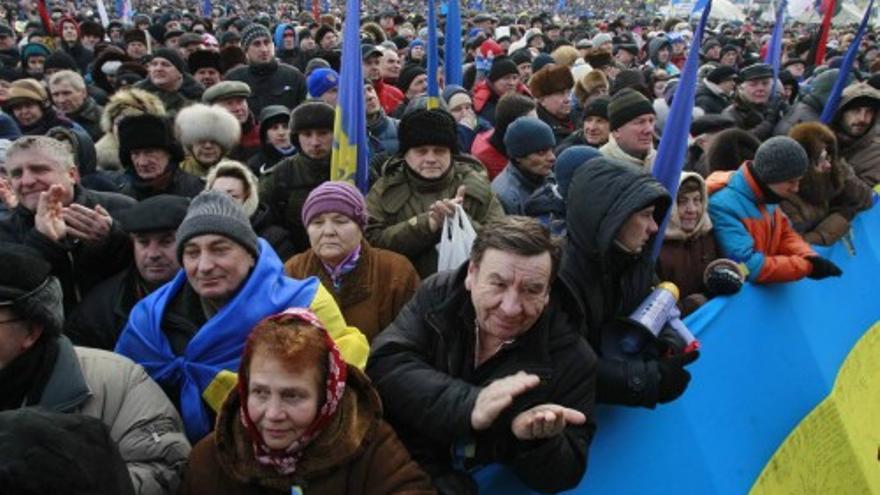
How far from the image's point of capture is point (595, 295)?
2914mm

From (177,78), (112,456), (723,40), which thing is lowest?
(723,40)

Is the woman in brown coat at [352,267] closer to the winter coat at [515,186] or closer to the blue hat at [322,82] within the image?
the winter coat at [515,186]

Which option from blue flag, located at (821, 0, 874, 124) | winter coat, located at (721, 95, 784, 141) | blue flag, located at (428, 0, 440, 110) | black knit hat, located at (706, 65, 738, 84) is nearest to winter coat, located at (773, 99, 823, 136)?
winter coat, located at (721, 95, 784, 141)

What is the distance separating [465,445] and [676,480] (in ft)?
3.59

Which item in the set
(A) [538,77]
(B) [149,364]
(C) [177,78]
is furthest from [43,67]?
(B) [149,364]

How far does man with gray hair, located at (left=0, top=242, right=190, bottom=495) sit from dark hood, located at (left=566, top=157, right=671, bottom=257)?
4.97 ft

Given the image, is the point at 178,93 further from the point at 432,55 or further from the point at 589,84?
the point at 589,84

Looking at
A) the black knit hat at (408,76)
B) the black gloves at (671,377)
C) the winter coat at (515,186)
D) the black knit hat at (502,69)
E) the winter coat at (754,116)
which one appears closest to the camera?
the black gloves at (671,377)

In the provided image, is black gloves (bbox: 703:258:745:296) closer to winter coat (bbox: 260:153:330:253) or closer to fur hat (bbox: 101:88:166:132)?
winter coat (bbox: 260:153:330:253)

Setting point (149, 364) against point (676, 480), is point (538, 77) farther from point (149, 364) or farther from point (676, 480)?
point (149, 364)

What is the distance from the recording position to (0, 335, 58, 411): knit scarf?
225 centimetres

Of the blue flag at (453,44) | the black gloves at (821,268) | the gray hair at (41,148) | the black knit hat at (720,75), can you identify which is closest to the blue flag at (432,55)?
the blue flag at (453,44)

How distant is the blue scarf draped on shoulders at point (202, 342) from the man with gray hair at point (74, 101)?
4.27 metres

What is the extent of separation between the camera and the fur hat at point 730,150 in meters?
5.44
